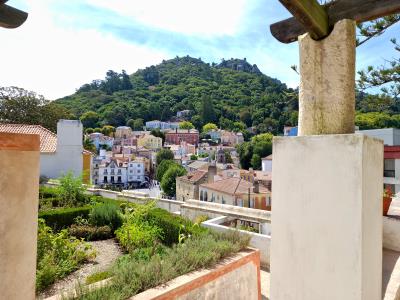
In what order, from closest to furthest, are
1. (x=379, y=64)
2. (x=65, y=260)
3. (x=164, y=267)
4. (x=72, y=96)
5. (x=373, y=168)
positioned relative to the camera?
(x=373, y=168) → (x=164, y=267) → (x=65, y=260) → (x=379, y=64) → (x=72, y=96)

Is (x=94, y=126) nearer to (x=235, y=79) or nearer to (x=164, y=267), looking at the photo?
(x=235, y=79)

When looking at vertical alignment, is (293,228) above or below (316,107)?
below

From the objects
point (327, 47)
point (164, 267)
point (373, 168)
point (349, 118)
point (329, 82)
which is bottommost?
point (164, 267)

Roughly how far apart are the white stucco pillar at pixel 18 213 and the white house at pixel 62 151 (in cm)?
1541

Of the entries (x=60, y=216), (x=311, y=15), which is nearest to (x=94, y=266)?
(x=60, y=216)

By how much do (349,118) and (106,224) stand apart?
7.83 meters

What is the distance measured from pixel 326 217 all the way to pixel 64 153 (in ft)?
55.4

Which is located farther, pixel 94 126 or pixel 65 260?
pixel 94 126

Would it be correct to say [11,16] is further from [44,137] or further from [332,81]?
[44,137]

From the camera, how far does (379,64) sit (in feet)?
20.3

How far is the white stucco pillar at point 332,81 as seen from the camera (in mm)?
1899

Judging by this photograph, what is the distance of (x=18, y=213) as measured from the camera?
1.74m

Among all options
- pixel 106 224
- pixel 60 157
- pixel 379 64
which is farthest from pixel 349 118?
pixel 60 157

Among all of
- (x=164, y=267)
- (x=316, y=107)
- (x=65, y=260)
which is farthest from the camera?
(x=65, y=260)
